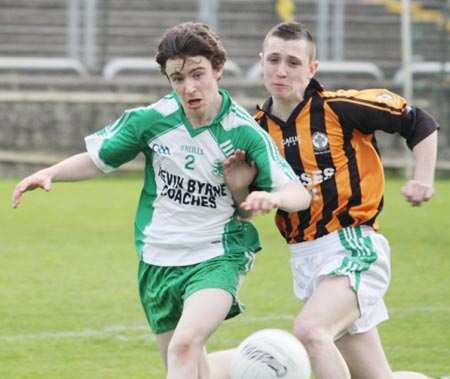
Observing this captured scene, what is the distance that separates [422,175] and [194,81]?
3.64 feet

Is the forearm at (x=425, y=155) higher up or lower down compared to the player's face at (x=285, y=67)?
lower down

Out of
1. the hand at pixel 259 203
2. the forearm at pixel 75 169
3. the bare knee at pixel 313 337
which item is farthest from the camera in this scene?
the forearm at pixel 75 169

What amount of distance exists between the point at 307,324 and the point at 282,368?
37 cm

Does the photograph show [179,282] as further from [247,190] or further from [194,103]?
[194,103]

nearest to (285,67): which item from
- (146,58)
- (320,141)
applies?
(320,141)

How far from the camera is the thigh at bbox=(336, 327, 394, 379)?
17.9 feet

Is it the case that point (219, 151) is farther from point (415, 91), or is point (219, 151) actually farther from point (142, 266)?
point (415, 91)

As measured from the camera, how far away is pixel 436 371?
22.2ft

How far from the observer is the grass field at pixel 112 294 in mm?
7066

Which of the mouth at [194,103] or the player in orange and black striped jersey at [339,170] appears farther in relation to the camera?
the player in orange and black striped jersey at [339,170]

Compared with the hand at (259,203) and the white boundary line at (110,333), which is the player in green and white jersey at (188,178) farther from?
the white boundary line at (110,333)

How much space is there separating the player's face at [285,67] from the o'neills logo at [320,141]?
0.65ft

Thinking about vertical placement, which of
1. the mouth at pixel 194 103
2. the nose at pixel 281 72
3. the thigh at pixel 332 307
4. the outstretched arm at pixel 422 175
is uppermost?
the nose at pixel 281 72

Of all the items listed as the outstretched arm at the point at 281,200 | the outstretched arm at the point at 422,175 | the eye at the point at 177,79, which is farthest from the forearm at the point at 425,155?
the eye at the point at 177,79
